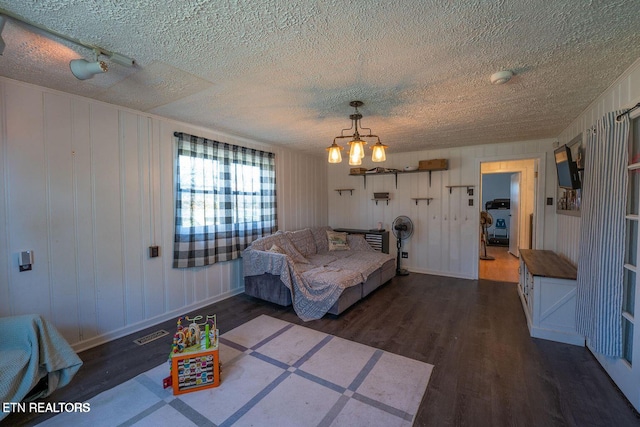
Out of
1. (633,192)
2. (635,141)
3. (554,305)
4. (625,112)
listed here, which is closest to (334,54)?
(625,112)

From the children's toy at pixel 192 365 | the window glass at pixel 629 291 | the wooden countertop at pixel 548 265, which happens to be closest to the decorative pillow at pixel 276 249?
the children's toy at pixel 192 365

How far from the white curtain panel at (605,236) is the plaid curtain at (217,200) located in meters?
3.73

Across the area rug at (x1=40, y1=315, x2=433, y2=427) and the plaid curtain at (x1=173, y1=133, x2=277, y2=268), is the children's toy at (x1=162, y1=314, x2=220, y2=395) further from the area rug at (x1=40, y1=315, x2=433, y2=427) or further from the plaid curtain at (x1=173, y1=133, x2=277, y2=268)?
the plaid curtain at (x1=173, y1=133, x2=277, y2=268)

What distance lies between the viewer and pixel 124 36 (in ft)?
5.09

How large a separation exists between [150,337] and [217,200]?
1695mm

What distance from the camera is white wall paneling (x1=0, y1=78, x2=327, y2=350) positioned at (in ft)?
7.06

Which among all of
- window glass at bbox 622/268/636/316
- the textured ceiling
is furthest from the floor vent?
window glass at bbox 622/268/636/316

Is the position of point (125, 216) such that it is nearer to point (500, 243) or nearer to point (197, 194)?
point (197, 194)

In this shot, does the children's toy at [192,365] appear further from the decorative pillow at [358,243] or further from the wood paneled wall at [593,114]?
the wood paneled wall at [593,114]

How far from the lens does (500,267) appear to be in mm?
5430

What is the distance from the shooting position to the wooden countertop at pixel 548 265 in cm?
261

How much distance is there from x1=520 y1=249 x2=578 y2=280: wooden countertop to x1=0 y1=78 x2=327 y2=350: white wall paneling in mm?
3887

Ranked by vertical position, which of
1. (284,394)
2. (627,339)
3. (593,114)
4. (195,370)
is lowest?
(284,394)

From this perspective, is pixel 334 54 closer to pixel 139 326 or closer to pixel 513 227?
pixel 139 326
